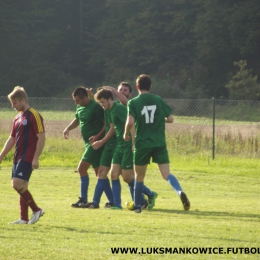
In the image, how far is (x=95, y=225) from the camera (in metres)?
8.80

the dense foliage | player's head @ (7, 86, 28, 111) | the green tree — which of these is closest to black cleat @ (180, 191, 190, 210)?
player's head @ (7, 86, 28, 111)

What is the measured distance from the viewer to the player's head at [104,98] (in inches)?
431

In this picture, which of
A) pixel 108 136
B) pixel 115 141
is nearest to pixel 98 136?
pixel 115 141

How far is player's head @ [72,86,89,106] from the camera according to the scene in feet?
37.5

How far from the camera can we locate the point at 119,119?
36.3 ft

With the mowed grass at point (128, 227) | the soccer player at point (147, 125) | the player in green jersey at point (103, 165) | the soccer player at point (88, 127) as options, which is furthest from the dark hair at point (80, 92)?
the mowed grass at point (128, 227)

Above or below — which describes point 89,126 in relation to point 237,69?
above

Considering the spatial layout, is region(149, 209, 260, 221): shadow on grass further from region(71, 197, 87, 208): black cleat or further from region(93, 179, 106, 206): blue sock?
region(71, 197, 87, 208): black cleat

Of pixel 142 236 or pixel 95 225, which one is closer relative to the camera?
pixel 142 236

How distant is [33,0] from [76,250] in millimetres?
62504

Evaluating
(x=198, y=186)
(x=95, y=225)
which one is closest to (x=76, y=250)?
(x=95, y=225)

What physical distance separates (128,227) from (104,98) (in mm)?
2815

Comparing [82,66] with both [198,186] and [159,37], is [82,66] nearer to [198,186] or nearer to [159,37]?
[159,37]

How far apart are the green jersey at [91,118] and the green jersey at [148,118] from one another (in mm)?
1518
